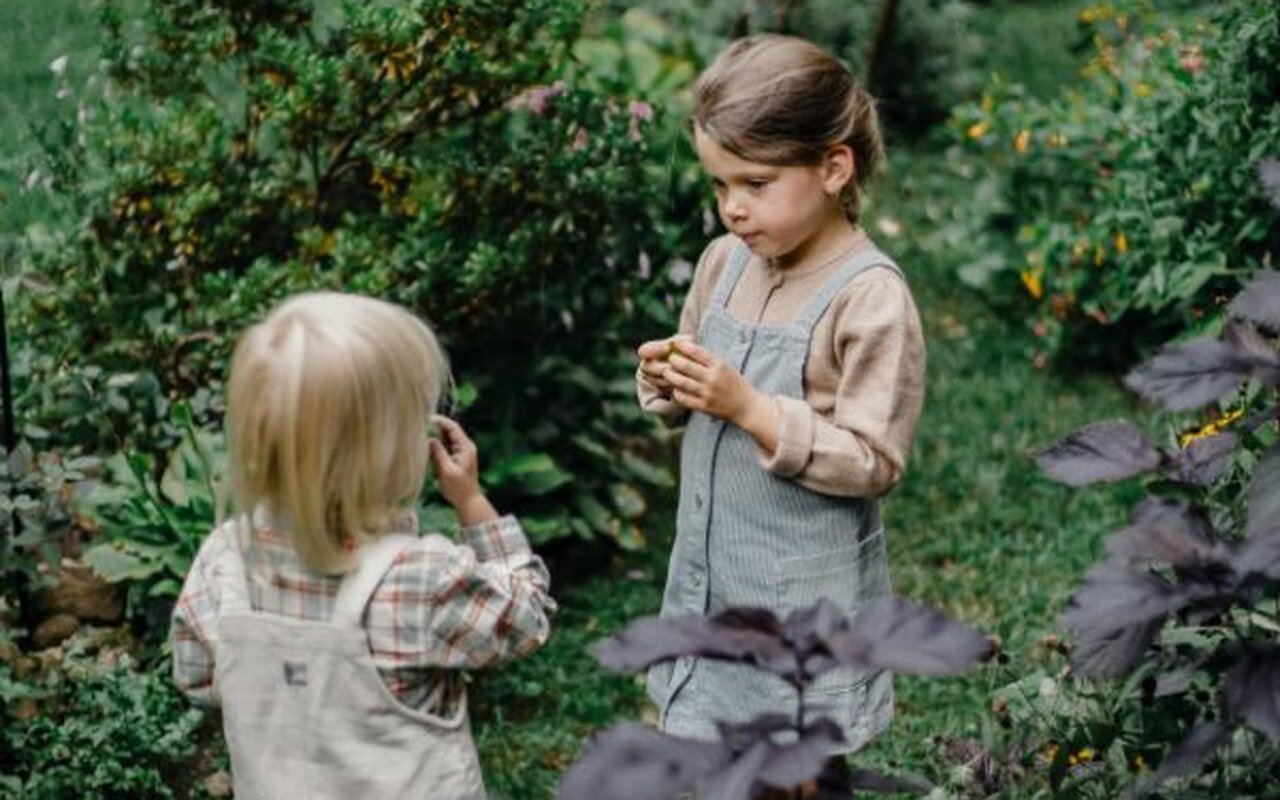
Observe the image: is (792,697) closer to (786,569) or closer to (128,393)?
(786,569)

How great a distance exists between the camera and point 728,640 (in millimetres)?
1918

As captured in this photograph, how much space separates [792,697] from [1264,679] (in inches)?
46.2

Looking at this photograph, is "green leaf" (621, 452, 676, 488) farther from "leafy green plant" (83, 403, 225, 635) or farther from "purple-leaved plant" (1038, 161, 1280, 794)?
"purple-leaved plant" (1038, 161, 1280, 794)

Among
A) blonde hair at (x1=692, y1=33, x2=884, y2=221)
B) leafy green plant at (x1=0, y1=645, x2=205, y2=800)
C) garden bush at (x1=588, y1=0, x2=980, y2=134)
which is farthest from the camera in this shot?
garden bush at (x1=588, y1=0, x2=980, y2=134)

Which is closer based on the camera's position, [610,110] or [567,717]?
[567,717]

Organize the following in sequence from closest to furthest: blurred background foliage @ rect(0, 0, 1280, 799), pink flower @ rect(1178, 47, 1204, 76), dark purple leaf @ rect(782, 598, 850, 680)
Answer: dark purple leaf @ rect(782, 598, 850, 680)
blurred background foliage @ rect(0, 0, 1280, 799)
pink flower @ rect(1178, 47, 1204, 76)

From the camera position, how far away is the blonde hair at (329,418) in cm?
233

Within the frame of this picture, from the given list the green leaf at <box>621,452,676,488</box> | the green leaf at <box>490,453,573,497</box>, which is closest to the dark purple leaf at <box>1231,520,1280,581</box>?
the green leaf at <box>490,453,573,497</box>

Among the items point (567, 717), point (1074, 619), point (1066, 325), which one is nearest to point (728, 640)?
point (1074, 619)

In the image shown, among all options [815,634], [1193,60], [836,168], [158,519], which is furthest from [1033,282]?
[815,634]

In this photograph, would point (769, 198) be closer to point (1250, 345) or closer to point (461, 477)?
point (461, 477)

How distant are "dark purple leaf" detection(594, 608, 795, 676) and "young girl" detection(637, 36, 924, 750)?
36.6 inches

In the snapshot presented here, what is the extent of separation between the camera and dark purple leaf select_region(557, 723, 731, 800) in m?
1.88

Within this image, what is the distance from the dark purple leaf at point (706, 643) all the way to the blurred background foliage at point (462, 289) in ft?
4.41
